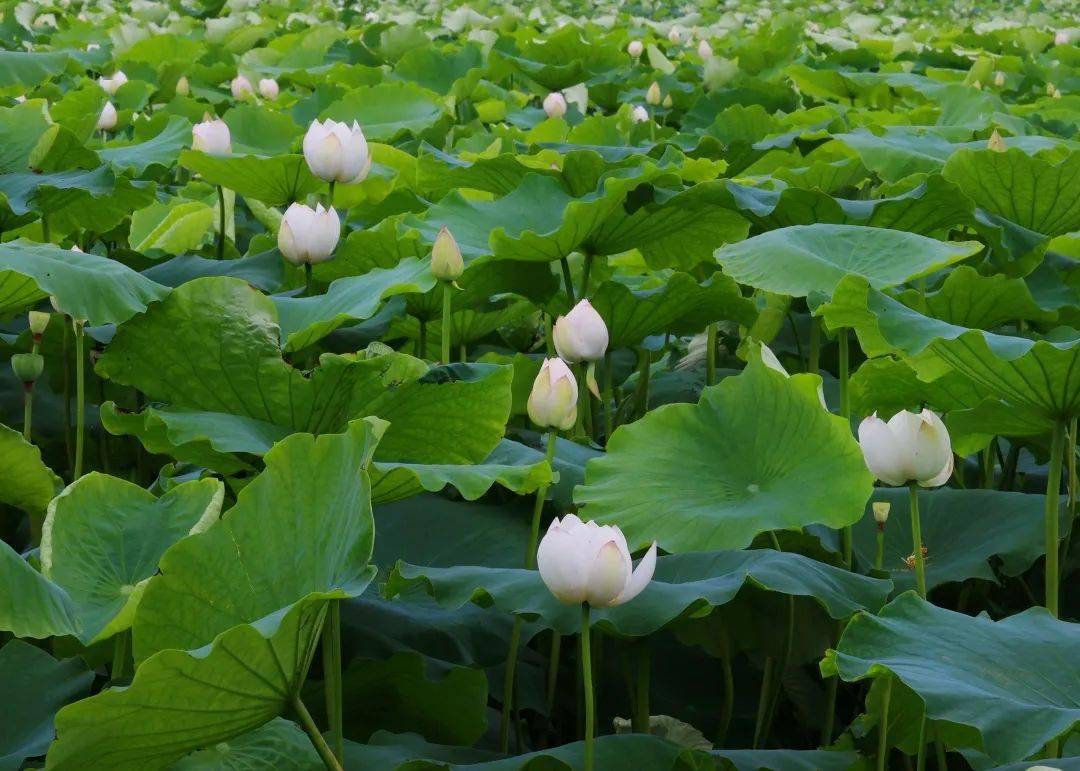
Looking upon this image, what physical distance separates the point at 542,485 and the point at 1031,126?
2.04 m

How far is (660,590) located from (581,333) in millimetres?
435

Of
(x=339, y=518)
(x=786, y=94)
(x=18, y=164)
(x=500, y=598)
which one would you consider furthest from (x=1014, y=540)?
(x=786, y=94)

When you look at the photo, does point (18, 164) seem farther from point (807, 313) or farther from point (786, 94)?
point (786, 94)

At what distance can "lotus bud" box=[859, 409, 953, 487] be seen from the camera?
131 centimetres

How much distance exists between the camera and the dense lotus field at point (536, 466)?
1052 millimetres

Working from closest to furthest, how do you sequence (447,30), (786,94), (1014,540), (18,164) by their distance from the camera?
(1014,540), (18,164), (786,94), (447,30)

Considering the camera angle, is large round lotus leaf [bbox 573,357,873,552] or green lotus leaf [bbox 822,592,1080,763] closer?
green lotus leaf [bbox 822,592,1080,763]

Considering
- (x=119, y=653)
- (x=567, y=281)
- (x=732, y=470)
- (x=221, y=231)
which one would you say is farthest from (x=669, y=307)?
(x=119, y=653)

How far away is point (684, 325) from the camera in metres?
1.87

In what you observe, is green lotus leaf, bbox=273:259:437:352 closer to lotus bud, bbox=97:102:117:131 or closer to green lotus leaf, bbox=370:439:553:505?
green lotus leaf, bbox=370:439:553:505

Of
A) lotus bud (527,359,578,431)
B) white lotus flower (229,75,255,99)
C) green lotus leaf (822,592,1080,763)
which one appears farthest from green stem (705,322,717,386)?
white lotus flower (229,75,255,99)

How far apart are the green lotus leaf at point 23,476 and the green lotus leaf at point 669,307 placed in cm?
72

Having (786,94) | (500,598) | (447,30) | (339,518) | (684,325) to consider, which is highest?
(339,518)

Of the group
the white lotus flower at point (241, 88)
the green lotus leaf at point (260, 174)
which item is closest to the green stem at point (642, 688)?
the green lotus leaf at point (260, 174)
